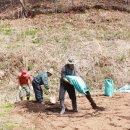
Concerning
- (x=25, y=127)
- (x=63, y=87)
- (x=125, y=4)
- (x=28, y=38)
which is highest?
(x=125, y=4)

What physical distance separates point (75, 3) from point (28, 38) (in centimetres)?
526

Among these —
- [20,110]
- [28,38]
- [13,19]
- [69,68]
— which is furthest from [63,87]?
[13,19]

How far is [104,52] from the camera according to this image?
1931 centimetres

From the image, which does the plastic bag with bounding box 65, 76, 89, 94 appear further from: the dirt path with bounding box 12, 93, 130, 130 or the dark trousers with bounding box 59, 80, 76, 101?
the dirt path with bounding box 12, 93, 130, 130

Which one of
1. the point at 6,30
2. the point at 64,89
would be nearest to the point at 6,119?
the point at 64,89

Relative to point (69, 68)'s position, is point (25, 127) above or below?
below

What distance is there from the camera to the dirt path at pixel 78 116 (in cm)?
1063

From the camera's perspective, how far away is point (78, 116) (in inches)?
459

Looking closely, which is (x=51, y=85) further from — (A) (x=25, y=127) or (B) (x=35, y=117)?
(A) (x=25, y=127)

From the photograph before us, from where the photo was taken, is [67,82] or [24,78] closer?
[67,82]

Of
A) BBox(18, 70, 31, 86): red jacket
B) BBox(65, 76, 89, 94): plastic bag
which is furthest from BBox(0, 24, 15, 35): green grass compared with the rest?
BBox(65, 76, 89, 94): plastic bag

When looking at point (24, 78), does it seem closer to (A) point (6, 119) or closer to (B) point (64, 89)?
(B) point (64, 89)

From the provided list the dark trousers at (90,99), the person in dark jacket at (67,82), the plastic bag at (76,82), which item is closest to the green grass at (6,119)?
the person in dark jacket at (67,82)

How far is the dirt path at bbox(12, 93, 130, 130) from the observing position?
1063 cm
